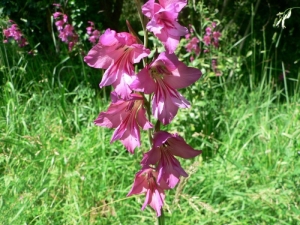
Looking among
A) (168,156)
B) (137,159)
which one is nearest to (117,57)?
(168,156)

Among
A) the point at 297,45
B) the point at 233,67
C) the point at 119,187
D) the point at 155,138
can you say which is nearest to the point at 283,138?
the point at 233,67

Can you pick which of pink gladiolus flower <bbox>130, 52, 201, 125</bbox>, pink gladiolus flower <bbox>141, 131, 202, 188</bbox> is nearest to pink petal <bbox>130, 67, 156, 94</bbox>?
pink gladiolus flower <bbox>130, 52, 201, 125</bbox>

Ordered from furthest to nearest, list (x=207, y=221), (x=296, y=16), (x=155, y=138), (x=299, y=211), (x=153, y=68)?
1. (x=296, y=16)
2. (x=207, y=221)
3. (x=299, y=211)
4. (x=155, y=138)
5. (x=153, y=68)

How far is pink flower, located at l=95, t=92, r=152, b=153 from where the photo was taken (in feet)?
3.97

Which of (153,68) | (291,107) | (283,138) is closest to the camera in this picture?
(153,68)

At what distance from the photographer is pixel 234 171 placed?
248 centimetres

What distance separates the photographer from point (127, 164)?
2.68 m

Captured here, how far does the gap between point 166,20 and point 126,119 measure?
315 millimetres

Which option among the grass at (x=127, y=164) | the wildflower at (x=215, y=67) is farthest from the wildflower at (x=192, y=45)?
the grass at (x=127, y=164)

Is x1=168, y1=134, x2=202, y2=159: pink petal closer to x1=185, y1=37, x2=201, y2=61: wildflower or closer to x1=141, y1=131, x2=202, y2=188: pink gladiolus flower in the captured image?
x1=141, y1=131, x2=202, y2=188: pink gladiolus flower

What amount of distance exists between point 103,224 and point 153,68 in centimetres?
126

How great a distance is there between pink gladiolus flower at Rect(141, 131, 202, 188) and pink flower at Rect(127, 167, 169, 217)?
0.16 ft

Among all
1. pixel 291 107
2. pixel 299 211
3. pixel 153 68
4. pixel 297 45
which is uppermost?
pixel 153 68

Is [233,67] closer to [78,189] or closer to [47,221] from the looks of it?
[78,189]
